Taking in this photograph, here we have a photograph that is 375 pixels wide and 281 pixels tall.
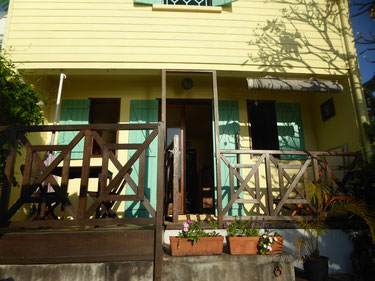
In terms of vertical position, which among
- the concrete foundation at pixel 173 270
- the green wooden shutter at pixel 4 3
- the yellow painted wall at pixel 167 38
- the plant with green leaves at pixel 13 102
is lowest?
the concrete foundation at pixel 173 270

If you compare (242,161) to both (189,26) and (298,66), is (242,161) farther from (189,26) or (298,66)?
(189,26)

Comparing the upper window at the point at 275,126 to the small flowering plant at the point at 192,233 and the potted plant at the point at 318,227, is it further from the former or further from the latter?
the small flowering plant at the point at 192,233

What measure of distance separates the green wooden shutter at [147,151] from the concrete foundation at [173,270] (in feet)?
7.28

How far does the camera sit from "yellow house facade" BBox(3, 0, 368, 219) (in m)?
4.31

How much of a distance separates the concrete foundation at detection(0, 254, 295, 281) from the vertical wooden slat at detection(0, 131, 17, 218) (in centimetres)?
61

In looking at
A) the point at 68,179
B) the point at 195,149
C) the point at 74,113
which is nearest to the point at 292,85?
the point at 68,179

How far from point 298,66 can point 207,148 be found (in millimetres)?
5071

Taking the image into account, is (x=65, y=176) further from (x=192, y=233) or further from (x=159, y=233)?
(x=192, y=233)

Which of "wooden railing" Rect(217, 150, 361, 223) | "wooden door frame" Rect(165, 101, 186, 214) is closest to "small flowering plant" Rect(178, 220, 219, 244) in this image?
"wooden railing" Rect(217, 150, 361, 223)

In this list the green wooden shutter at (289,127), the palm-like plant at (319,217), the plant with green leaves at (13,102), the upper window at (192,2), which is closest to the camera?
the palm-like plant at (319,217)

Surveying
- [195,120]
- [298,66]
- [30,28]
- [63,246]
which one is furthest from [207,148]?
[63,246]

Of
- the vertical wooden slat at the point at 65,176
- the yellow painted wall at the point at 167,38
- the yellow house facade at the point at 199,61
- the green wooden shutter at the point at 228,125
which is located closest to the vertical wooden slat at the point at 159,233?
the vertical wooden slat at the point at 65,176

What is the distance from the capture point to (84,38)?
4367mm

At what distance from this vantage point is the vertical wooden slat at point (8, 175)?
2.54m
